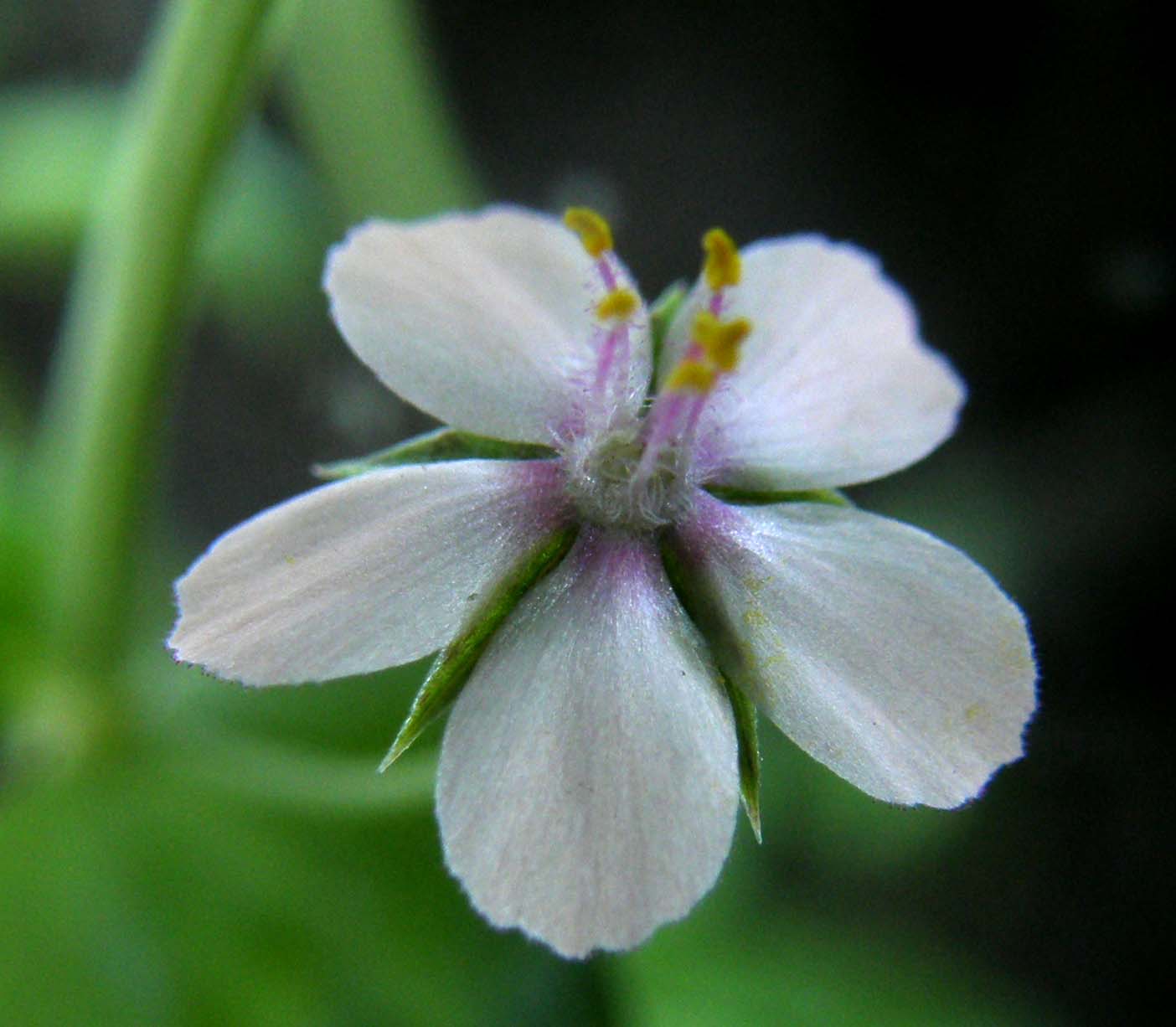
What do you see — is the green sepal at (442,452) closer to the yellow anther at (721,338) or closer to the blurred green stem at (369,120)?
the yellow anther at (721,338)

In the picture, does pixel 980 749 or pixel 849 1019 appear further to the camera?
pixel 849 1019

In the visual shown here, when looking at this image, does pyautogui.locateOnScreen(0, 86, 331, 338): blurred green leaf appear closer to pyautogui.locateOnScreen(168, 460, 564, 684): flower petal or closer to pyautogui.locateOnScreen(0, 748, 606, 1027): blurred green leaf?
pyautogui.locateOnScreen(0, 748, 606, 1027): blurred green leaf

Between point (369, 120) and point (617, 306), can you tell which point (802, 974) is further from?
point (369, 120)

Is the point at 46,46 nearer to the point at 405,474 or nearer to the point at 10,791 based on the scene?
the point at 10,791

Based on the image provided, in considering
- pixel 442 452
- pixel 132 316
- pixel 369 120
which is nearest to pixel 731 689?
pixel 442 452

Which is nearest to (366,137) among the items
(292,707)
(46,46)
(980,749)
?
(46,46)
